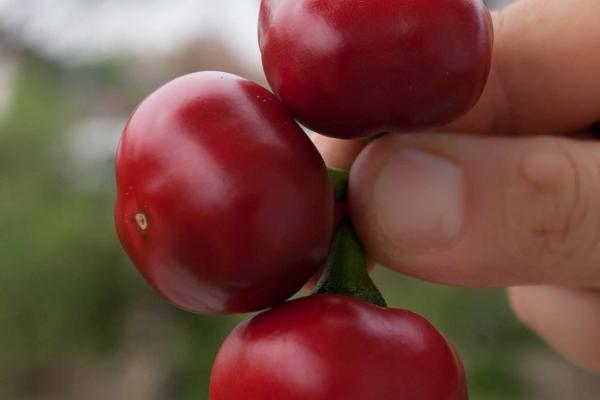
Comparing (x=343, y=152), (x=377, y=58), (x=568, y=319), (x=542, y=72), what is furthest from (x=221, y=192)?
(x=568, y=319)

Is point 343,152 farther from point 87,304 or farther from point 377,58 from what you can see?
point 87,304

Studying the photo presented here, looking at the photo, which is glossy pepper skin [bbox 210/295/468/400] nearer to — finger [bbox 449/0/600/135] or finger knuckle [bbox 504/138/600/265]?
finger knuckle [bbox 504/138/600/265]

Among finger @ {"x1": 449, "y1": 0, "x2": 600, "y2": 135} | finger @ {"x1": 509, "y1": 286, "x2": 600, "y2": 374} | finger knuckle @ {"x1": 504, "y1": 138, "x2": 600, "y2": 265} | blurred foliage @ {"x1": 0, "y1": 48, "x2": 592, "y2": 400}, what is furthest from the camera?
blurred foliage @ {"x1": 0, "y1": 48, "x2": 592, "y2": 400}

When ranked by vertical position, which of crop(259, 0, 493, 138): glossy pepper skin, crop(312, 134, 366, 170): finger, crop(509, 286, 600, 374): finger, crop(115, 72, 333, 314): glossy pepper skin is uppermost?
crop(259, 0, 493, 138): glossy pepper skin

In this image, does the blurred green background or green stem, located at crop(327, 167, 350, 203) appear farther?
the blurred green background

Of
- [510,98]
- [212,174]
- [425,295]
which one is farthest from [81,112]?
[212,174]

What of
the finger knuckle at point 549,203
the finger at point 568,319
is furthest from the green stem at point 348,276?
the finger at point 568,319

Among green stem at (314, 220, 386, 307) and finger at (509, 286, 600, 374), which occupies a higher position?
green stem at (314, 220, 386, 307)

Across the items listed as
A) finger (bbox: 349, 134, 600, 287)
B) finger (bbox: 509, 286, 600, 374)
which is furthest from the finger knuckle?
finger (bbox: 509, 286, 600, 374)
